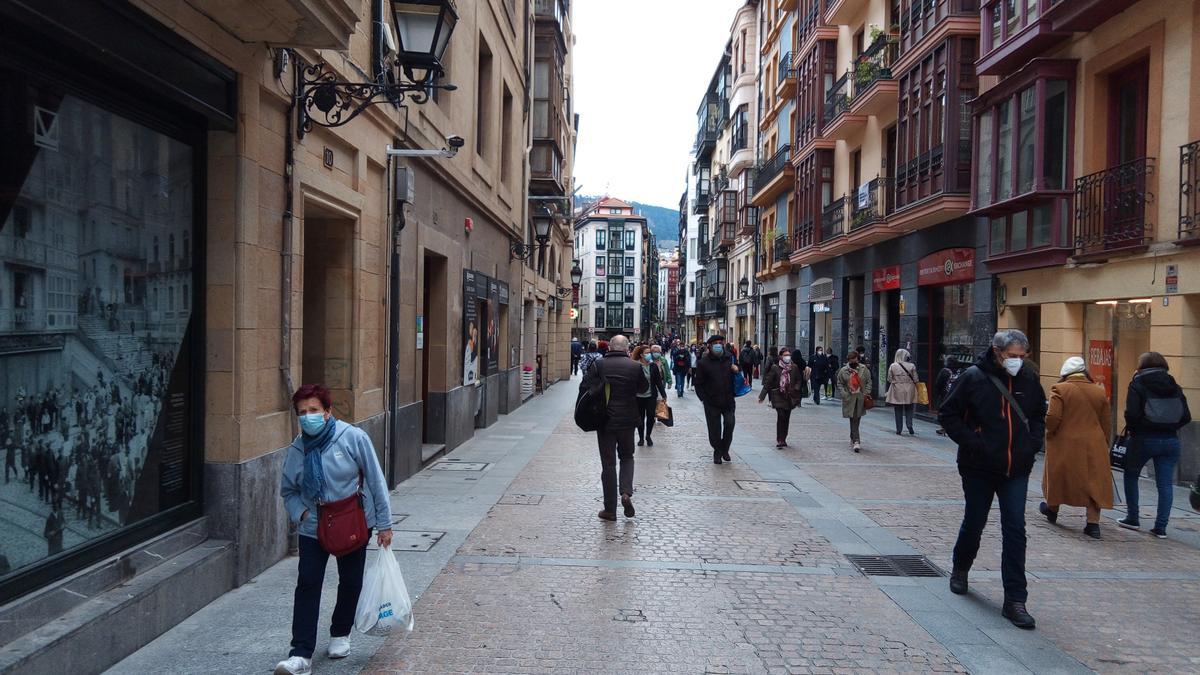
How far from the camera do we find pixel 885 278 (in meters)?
21.9

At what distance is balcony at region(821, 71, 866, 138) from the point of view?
22.7m

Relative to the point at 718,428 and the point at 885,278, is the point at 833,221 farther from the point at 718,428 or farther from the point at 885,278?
the point at 718,428

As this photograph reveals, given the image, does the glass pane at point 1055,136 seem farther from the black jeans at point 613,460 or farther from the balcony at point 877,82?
the black jeans at point 613,460

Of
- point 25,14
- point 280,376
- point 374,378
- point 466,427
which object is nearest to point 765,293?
point 466,427

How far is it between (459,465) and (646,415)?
361 centimetres

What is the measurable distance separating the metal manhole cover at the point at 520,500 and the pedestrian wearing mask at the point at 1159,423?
6.10 meters

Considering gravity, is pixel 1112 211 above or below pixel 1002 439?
above

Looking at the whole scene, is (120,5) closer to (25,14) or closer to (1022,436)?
(25,14)

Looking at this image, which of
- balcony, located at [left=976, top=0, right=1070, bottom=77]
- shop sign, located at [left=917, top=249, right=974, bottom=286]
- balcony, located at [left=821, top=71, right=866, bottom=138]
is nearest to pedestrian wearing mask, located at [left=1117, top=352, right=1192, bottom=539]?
balcony, located at [left=976, top=0, right=1070, bottom=77]

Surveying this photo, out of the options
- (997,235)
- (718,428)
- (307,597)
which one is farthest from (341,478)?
(997,235)

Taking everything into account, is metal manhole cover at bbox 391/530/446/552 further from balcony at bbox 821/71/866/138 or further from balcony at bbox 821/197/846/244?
balcony at bbox 821/71/866/138

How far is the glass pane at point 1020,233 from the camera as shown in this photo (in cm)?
1429

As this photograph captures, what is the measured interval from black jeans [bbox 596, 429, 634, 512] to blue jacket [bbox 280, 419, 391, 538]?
3793mm

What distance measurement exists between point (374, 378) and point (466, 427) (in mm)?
5224
